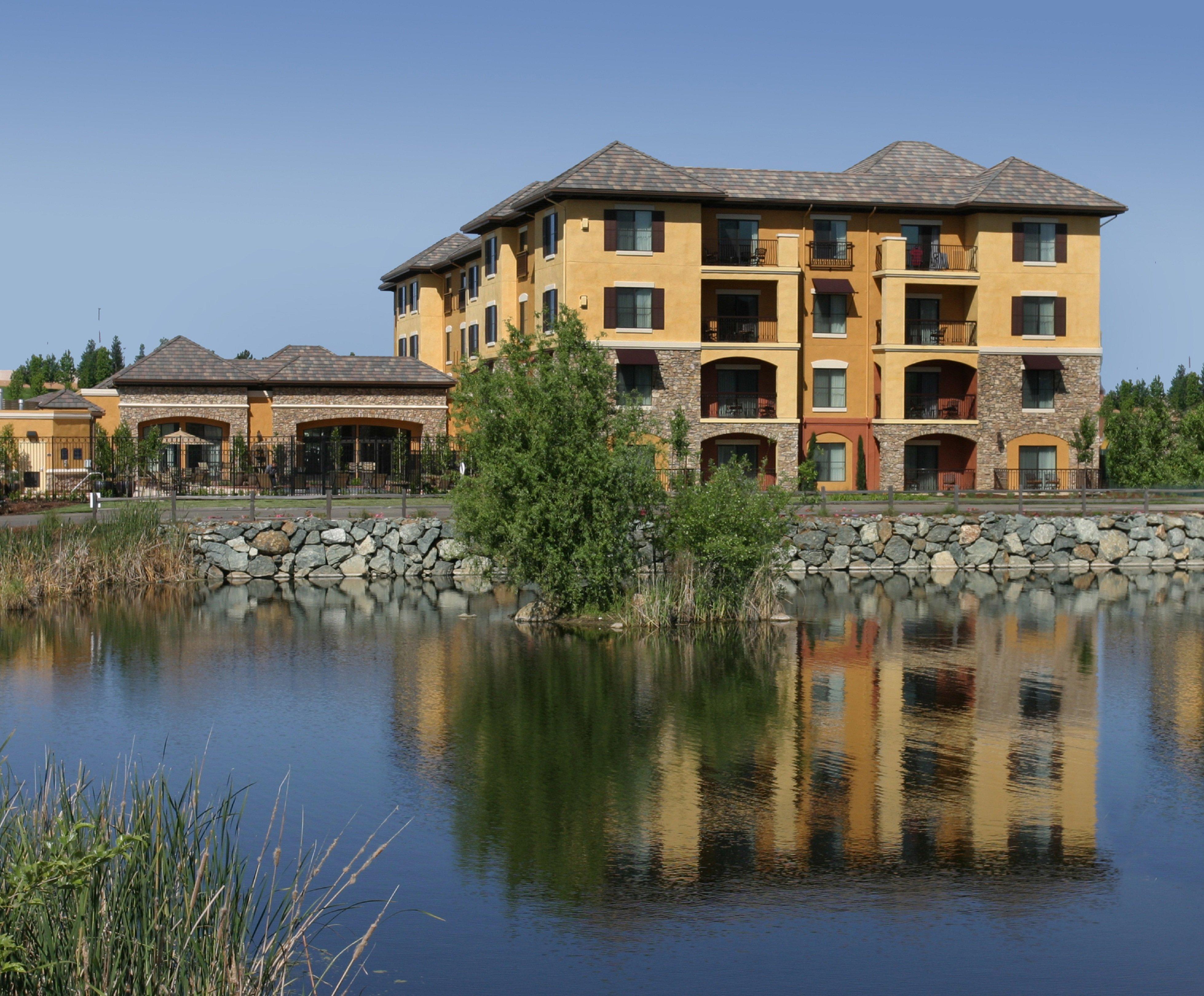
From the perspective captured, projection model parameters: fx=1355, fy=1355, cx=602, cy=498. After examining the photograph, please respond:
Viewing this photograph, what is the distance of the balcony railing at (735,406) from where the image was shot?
5003cm

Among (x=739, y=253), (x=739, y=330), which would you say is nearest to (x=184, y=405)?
(x=739, y=330)

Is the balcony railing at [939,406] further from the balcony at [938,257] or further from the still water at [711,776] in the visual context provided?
the still water at [711,776]

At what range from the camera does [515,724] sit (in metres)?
15.1

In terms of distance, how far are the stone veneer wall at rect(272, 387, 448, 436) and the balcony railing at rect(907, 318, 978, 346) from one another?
1786cm

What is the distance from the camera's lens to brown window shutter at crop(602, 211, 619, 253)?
4709cm

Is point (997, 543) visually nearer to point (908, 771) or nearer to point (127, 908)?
point (908, 771)

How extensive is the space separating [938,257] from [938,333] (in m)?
2.83

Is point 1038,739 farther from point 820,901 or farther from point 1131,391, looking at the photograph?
point 1131,391

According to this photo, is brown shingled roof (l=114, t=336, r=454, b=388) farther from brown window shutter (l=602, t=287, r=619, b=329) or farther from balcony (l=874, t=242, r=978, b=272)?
balcony (l=874, t=242, r=978, b=272)

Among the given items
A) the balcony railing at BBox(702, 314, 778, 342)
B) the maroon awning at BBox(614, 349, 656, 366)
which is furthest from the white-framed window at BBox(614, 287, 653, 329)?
the balcony railing at BBox(702, 314, 778, 342)

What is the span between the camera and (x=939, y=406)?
170ft

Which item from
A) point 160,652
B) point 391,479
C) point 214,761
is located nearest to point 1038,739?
point 214,761

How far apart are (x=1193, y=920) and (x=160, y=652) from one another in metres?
15.0

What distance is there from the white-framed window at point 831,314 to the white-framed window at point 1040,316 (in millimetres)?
6720
